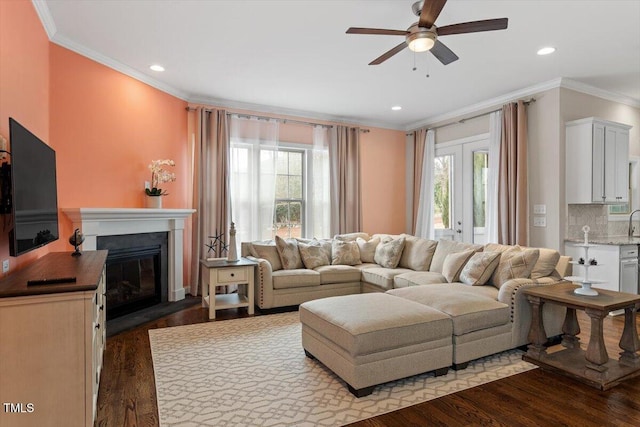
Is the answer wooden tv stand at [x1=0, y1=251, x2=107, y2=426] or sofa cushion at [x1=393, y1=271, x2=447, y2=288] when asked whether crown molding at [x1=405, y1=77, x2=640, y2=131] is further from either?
wooden tv stand at [x1=0, y1=251, x2=107, y2=426]

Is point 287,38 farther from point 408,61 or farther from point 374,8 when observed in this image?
point 408,61

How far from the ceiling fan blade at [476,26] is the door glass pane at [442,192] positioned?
3.89 m

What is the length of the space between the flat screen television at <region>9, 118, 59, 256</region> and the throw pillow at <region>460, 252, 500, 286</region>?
11.9ft

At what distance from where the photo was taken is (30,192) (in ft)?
7.41

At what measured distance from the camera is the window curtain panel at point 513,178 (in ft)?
16.3

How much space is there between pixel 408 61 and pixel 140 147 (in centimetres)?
340

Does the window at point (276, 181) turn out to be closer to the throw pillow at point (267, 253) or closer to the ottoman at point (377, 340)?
the throw pillow at point (267, 253)

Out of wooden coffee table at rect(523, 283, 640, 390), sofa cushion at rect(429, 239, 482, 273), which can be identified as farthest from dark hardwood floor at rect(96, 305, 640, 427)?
sofa cushion at rect(429, 239, 482, 273)

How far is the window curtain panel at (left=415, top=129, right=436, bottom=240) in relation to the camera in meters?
6.62

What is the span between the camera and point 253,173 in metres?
5.72

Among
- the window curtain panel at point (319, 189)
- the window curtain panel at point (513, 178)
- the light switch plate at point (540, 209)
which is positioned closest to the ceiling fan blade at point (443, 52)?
the window curtain panel at point (513, 178)

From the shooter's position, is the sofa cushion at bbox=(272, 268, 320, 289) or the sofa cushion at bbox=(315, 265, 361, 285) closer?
the sofa cushion at bbox=(272, 268, 320, 289)

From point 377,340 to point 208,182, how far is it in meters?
3.74

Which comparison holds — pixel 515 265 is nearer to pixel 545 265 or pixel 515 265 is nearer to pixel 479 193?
pixel 545 265
